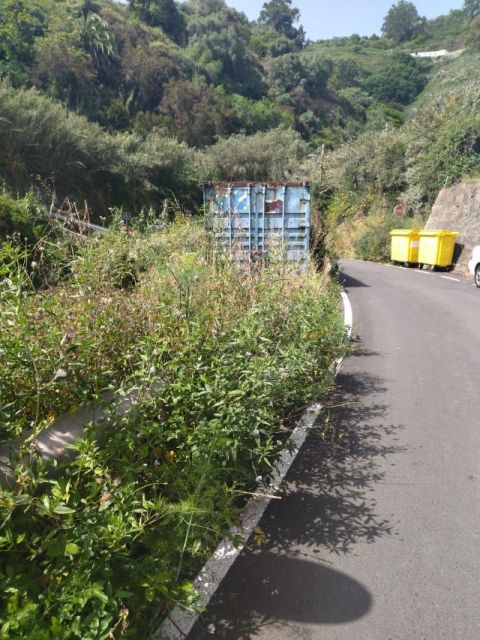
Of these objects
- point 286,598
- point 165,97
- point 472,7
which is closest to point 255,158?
point 165,97

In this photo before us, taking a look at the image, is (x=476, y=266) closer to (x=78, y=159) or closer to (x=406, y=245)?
(x=406, y=245)

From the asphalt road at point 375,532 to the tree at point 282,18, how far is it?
129m

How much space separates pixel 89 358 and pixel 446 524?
9.00 feet

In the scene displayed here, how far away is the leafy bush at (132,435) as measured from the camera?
2236 millimetres

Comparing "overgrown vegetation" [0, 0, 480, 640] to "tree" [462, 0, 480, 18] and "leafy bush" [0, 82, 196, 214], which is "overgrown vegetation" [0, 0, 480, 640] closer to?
"leafy bush" [0, 82, 196, 214]

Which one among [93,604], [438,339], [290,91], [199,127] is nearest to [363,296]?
[438,339]

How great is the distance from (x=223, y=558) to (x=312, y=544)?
1.97 ft

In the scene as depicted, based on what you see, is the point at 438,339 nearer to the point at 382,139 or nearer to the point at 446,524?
the point at 446,524

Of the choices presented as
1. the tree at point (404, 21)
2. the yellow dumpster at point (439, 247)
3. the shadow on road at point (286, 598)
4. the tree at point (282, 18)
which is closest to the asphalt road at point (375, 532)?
the shadow on road at point (286, 598)

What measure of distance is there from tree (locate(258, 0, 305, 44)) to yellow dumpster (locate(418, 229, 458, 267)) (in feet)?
371

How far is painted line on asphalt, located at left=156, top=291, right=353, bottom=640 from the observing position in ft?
8.50

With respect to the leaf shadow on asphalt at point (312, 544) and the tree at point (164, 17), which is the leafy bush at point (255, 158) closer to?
the leaf shadow on asphalt at point (312, 544)

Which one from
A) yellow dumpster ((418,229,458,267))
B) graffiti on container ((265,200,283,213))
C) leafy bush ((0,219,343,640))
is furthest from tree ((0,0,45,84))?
leafy bush ((0,219,343,640))

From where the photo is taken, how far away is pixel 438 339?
888cm
